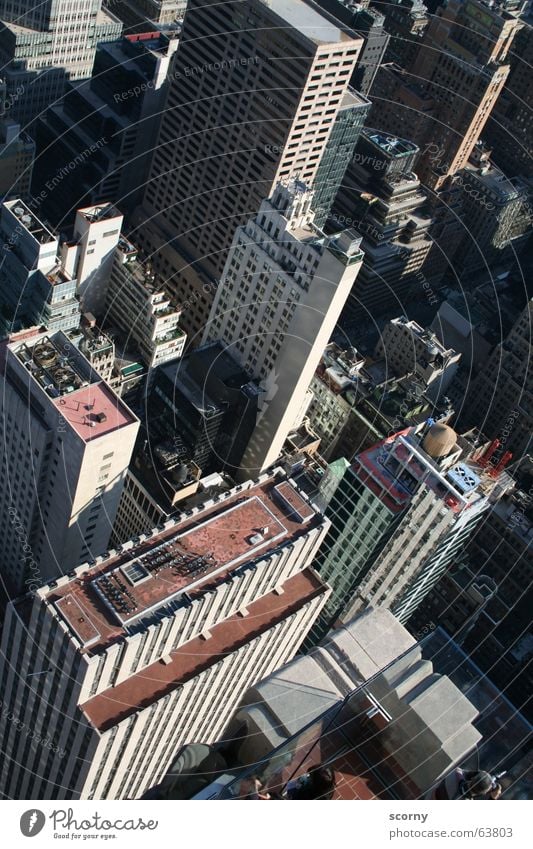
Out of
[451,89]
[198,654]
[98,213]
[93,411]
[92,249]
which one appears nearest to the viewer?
[198,654]

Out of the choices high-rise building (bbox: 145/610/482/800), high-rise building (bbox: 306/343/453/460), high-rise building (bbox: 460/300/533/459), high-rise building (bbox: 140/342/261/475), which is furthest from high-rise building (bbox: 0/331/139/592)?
high-rise building (bbox: 460/300/533/459)

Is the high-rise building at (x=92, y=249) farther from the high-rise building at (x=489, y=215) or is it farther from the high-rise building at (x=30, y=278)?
the high-rise building at (x=489, y=215)

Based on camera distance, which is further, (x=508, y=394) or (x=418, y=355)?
(x=508, y=394)

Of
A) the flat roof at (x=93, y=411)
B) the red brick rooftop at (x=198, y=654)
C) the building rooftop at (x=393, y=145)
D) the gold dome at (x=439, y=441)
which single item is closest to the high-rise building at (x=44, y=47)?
the building rooftop at (x=393, y=145)

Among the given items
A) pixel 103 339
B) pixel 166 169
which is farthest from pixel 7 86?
pixel 103 339

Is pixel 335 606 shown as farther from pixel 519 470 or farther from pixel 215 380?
pixel 519 470

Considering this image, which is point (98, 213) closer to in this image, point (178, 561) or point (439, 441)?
point (439, 441)

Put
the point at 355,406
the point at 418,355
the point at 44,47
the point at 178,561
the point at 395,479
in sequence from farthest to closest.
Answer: the point at 44,47
the point at 418,355
the point at 355,406
the point at 395,479
the point at 178,561

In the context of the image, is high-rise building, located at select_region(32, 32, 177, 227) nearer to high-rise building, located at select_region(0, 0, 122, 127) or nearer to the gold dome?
high-rise building, located at select_region(0, 0, 122, 127)

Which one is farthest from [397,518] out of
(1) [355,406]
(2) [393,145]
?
(2) [393,145]
